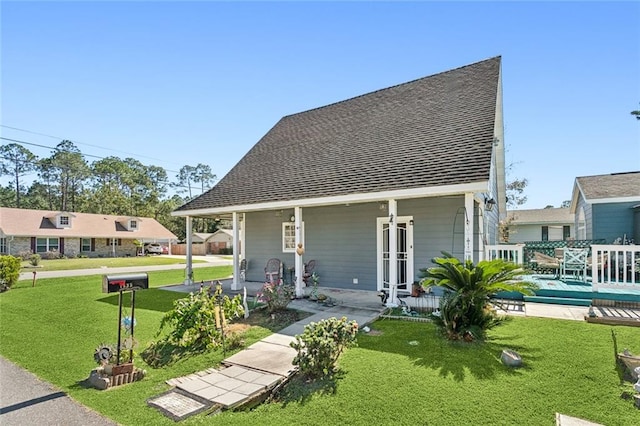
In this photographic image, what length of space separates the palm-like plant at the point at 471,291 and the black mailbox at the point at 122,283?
4.52 meters

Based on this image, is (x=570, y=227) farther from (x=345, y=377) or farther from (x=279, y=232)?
(x=345, y=377)

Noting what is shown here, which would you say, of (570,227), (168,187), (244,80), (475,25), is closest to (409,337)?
(475,25)

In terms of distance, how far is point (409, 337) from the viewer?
5.69 meters

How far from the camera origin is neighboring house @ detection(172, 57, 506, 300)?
789 cm

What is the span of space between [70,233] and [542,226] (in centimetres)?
4124

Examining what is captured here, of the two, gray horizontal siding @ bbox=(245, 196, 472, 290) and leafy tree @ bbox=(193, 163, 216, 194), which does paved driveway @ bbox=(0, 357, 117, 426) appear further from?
leafy tree @ bbox=(193, 163, 216, 194)

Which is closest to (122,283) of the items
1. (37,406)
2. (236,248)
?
(37,406)

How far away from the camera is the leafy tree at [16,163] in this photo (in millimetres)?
Result: 50938

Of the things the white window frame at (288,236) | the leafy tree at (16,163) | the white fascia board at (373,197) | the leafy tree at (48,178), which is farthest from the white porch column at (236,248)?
the leafy tree at (16,163)

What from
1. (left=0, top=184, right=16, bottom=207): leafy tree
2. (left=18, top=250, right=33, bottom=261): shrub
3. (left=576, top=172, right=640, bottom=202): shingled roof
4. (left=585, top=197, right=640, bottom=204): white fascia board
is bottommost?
(left=18, top=250, right=33, bottom=261): shrub

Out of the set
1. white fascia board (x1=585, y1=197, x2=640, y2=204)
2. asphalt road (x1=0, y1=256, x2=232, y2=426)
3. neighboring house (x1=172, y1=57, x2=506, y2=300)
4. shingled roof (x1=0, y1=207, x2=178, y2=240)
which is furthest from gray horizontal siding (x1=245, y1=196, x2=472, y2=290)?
shingled roof (x1=0, y1=207, x2=178, y2=240)

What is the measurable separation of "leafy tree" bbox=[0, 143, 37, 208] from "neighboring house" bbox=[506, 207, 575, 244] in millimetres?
64818

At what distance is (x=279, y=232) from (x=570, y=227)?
81.1ft

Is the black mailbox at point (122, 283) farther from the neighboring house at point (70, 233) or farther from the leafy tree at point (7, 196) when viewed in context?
the leafy tree at point (7, 196)
